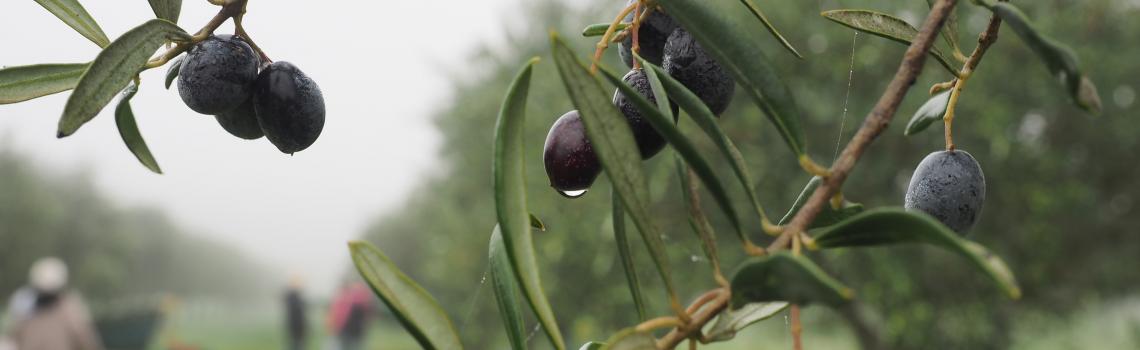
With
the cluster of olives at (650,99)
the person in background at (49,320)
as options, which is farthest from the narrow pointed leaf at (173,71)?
the person in background at (49,320)

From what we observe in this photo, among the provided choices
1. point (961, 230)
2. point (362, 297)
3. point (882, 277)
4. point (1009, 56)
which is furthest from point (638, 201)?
point (362, 297)

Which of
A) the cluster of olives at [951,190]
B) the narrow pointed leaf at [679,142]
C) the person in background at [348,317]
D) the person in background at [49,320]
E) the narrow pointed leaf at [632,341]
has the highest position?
the narrow pointed leaf at [679,142]

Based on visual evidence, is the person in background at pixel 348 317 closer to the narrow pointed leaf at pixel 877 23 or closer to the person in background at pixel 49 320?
the person in background at pixel 49 320

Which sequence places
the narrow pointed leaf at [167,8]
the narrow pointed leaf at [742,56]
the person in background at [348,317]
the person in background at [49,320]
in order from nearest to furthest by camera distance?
the narrow pointed leaf at [742,56] → the narrow pointed leaf at [167,8] → the person in background at [49,320] → the person in background at [348,317]

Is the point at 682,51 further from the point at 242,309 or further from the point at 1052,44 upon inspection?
the point at 242,309

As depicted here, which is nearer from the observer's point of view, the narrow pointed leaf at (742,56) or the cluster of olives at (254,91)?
the narrow pointed leaf at (742,56)

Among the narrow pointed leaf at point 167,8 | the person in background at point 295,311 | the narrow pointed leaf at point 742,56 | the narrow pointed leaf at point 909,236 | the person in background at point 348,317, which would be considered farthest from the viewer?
the person in background at point 295,311
